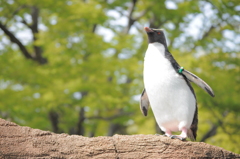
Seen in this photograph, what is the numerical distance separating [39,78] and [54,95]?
28.9 inches

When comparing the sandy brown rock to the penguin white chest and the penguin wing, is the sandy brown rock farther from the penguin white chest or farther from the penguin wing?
the penguin wing

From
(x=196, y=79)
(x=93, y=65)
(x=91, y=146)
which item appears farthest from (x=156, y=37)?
(x=93, y=65)

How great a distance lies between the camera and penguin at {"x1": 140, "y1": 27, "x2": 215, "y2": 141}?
3.82 metres

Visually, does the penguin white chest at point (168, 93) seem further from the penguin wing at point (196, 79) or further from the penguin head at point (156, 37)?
the penguin head at point (156, 37)

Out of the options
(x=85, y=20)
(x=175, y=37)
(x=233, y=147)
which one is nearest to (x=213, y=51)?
(x=175, y=37)

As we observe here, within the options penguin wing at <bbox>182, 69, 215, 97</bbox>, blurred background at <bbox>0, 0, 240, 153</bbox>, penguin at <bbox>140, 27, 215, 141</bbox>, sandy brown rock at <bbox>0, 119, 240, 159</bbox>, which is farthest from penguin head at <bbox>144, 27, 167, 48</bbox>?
blurred background at <bbox>0, 0, 240, 153</bbox>

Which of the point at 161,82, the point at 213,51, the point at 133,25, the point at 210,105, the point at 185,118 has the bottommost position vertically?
the point at 185,118

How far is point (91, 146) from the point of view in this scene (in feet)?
11.6

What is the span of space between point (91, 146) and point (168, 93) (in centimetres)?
107

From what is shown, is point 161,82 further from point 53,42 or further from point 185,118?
point 53,42

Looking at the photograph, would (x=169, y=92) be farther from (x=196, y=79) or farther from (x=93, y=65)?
(x=93, y=65)

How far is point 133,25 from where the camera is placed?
1159cm

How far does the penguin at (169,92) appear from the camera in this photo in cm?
382

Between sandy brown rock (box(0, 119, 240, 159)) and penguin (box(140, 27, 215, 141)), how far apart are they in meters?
0.24
